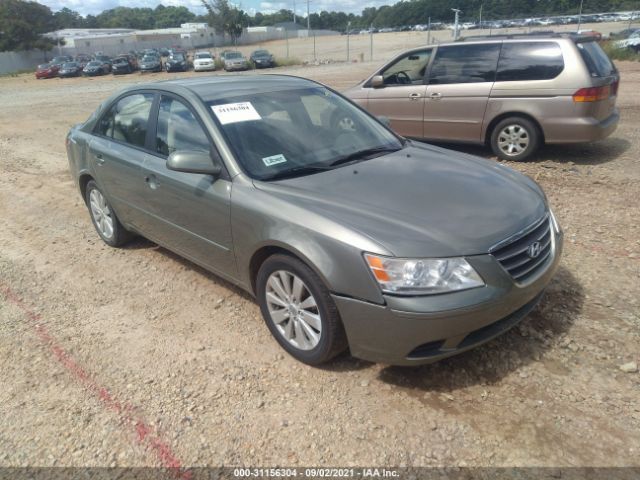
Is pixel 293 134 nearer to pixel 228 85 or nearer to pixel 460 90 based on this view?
pixel 228 85

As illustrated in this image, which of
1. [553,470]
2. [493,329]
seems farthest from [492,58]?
[553,470]

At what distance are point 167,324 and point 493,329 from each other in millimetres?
2296

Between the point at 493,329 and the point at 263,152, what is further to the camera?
the point at 263,152

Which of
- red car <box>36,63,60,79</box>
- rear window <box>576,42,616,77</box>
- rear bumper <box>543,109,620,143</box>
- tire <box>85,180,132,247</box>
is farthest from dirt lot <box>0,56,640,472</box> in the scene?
red car <box>36,63,60,79</box>

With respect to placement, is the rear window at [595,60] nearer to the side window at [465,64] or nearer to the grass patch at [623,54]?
the side window at [465,64]

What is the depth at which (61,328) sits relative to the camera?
369cm

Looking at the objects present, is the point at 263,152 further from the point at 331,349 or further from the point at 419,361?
the point at 419,361

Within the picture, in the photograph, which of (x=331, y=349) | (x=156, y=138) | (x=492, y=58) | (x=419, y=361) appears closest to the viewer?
(x=419, y=361)

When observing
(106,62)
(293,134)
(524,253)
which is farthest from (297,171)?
(106,62)

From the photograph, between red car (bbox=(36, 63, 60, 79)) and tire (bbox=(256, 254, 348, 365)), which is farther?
red car (bbox=(36, 63, 60, 79))

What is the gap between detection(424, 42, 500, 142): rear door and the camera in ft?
23.7

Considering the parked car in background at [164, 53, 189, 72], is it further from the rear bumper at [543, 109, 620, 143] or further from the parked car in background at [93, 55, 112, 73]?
the rear bumper at [543, 109, 620, 143]

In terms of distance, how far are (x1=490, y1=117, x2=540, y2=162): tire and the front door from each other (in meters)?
A: 5.07

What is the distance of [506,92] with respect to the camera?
697 centimetres
